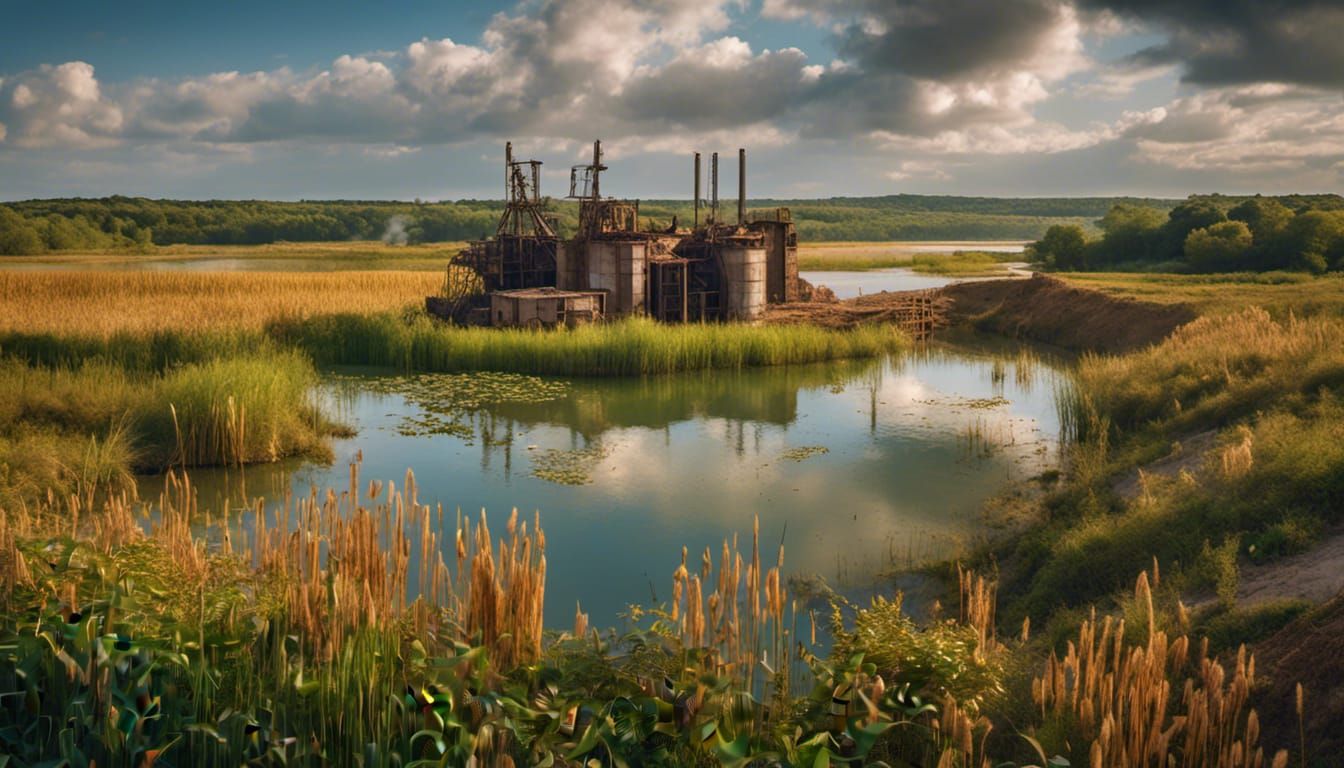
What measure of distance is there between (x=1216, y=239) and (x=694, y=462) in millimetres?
34779

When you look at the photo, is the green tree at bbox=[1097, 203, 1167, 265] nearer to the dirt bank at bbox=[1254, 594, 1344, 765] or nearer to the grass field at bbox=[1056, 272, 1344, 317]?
the grass field at bbox=[1056, 272, 1344, 317]

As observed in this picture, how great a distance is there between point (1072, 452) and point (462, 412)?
1115 cm

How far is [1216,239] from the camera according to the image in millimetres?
42281

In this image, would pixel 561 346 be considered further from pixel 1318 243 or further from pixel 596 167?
pixel 1318 243

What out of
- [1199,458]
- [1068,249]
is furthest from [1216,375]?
[1068,249]

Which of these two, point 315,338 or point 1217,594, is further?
point 315,338

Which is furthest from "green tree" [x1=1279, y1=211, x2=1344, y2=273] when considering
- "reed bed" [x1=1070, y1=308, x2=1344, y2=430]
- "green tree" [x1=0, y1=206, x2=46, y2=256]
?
"green tree" [x1=0, y1=206, x2=46, y2=256]

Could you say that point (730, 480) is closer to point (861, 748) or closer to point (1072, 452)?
point (1072, 452)

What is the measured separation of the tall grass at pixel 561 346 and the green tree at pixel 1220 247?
2130 centimetres

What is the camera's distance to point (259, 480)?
1458cm

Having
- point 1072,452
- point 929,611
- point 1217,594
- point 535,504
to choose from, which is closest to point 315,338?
point 535,504

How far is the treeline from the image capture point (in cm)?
3834

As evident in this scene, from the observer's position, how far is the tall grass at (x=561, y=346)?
25.4 m

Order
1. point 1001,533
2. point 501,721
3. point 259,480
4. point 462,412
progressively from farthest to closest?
point 462,412 < point 259,480 < point 1001,533 < point 501,721
